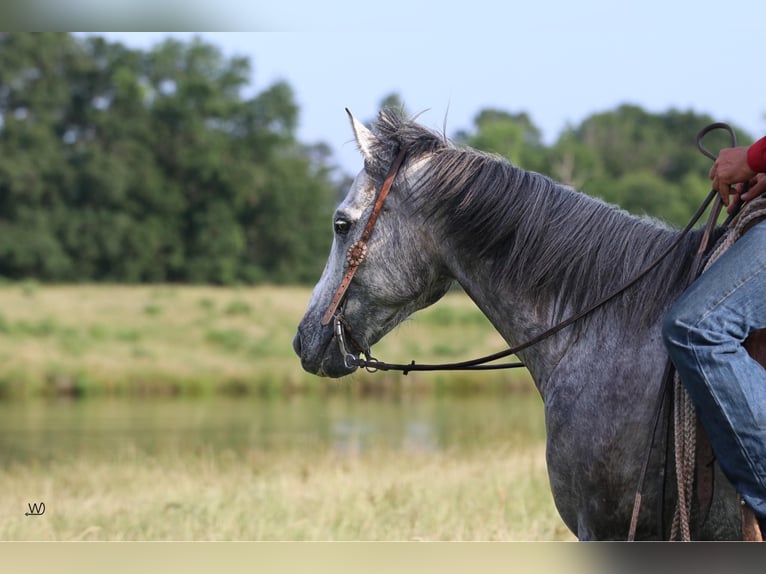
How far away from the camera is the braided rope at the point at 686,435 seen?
128 inches

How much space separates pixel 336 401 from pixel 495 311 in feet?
61.0

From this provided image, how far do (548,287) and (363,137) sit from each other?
1009 millimetres

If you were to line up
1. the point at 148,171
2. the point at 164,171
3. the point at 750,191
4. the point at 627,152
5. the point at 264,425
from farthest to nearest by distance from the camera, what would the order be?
1. the point at 627,152
2. the point at 164,171
3. the point at 148,171
4. the point at 264,425
5. the point at 750,191

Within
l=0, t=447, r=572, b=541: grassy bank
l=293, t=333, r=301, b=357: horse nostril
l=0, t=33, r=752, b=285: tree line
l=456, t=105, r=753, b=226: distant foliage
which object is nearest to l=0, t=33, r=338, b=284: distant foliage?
l=0, t=33, r=752, b=285: tree line

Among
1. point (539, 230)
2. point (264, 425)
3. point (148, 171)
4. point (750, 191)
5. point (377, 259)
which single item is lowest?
point (264, 425)

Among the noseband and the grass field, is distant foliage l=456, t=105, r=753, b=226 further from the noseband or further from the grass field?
the noseband

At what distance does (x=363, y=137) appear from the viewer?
13.1 ft

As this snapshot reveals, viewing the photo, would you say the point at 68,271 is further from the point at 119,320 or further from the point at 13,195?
the point at 119,320

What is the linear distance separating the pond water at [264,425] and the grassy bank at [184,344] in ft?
6.15

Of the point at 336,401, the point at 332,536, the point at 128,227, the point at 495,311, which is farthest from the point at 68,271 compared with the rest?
the point at 495,311

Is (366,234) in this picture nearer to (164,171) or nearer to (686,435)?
(686,435)

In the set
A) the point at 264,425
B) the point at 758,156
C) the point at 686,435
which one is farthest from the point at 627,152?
the point at 686,435

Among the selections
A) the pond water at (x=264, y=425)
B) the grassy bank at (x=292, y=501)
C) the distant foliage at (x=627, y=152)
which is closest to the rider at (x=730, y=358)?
the grassy bank at (x=292, y=501)

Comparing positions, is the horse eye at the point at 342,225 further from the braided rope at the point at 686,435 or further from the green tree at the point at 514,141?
the green tree at the point at 514,141
